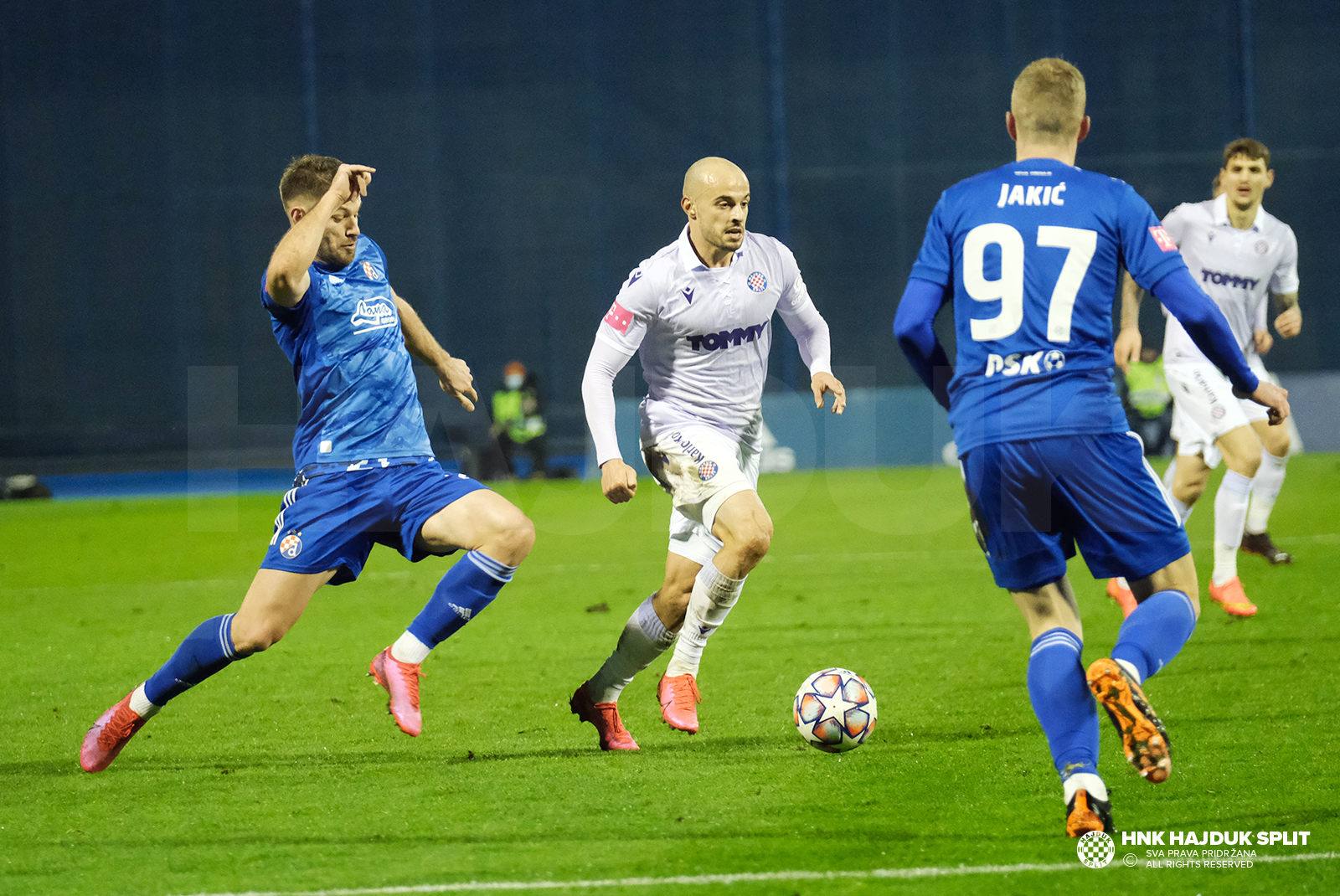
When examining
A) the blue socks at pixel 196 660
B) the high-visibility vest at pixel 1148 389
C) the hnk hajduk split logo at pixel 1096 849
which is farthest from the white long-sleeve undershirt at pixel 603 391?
the high-visibility vest at pixel 1148 389

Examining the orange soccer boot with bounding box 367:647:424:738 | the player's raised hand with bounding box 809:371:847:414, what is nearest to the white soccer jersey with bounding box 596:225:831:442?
the player's raised hand with bounding box 809:371:847:414

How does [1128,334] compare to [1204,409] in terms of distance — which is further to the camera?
[1204,409]

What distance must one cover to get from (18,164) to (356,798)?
22.1 metres

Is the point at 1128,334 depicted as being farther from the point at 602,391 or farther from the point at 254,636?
the point at 254,636

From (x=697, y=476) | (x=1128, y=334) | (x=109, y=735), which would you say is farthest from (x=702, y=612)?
(x=1128, y=334)

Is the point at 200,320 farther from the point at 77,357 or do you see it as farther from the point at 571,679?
the point at 571,679

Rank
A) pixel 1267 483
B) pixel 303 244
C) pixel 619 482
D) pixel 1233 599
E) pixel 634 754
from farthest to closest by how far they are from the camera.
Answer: pixel 1267 483, pixel 1233 599, pixel 634 754, pixel 619 482, pixel 303 244

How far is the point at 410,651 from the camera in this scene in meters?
4.99

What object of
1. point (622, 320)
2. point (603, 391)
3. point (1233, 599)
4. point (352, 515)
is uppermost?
point (622, 320)

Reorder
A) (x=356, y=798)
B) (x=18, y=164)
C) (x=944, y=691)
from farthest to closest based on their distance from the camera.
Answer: (x=18, y=164) → (x=944, y=691) → (x=356, y=798)

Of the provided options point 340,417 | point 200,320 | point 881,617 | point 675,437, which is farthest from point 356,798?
point 200,320

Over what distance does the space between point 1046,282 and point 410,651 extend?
2636 mm

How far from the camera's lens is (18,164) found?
23.2 meters

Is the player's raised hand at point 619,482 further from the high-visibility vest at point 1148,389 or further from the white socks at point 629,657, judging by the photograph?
the high-visibility vest at point 1148,389
